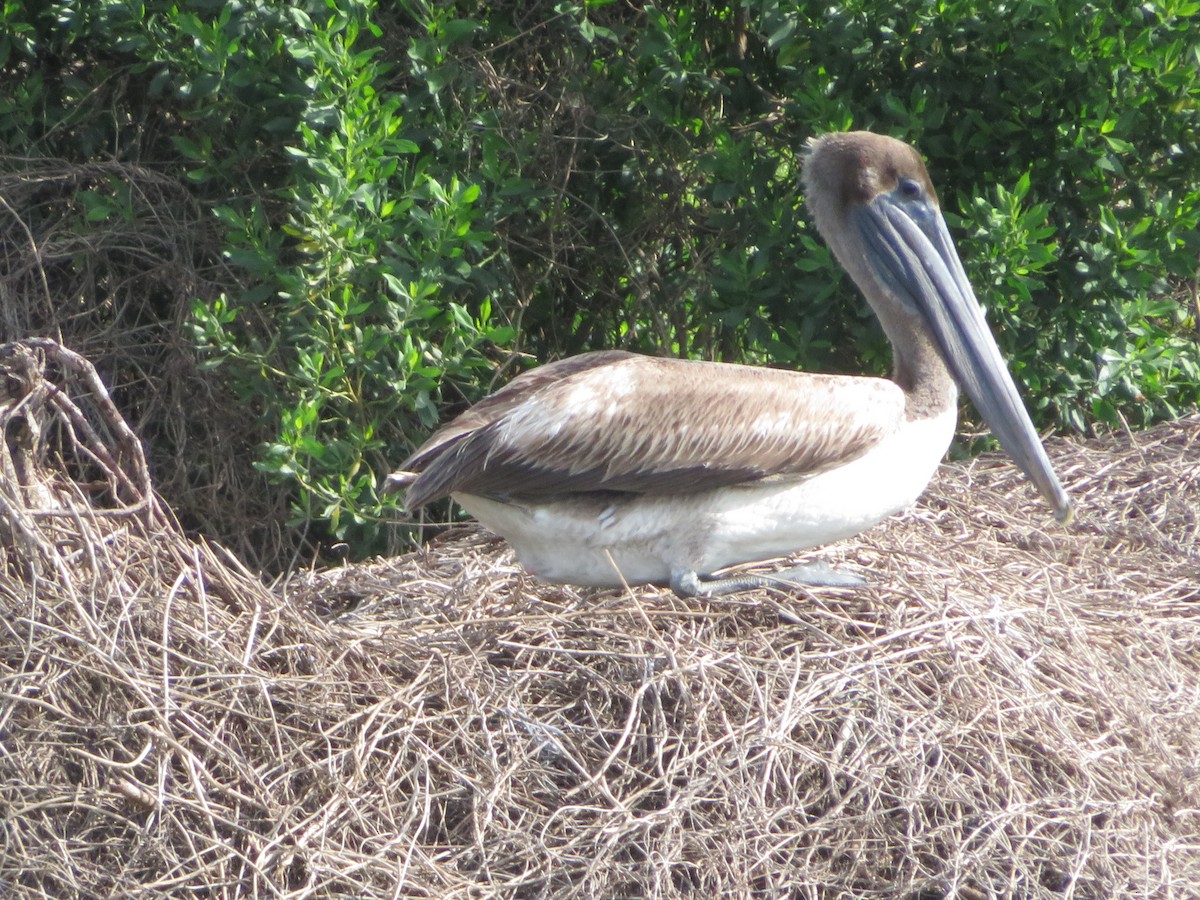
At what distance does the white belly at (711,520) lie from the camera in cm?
389

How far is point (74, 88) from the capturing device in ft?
18.0

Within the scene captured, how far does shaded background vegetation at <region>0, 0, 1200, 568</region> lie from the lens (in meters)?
4.71

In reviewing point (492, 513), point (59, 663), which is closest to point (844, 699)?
point (492, 513)

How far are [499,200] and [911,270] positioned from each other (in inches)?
63.1

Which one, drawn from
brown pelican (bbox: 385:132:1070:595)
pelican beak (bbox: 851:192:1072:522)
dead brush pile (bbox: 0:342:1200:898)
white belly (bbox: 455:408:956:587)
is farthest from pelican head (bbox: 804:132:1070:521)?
dead brush pile (bbox: 0:342:1200:898)

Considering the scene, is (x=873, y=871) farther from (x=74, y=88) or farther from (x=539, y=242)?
(x=74, y=88)

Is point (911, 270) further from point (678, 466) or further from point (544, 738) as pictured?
point (544, 738)

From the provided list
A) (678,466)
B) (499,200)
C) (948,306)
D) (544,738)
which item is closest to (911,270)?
(948,306)

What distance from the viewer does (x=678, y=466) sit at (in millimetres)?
3875

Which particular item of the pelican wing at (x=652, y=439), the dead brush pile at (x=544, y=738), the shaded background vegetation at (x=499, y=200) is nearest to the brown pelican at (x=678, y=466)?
the pelican wing at (x=652, y=439)

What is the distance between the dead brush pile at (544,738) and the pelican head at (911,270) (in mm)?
676

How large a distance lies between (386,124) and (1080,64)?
91.5 inches

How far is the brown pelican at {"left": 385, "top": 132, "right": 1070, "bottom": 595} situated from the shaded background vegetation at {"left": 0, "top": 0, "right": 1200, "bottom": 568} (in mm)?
903

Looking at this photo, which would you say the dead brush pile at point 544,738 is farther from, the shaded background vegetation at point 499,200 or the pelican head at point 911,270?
the shaded background vegetation at point 499,200
